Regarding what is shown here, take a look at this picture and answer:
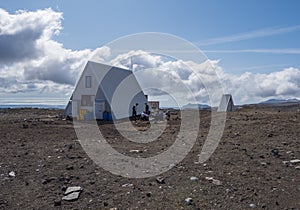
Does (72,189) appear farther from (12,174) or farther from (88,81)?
(88,81)

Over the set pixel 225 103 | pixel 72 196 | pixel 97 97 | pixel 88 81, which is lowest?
pixel 72 196

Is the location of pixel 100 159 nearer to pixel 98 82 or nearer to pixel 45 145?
pixel 45 145

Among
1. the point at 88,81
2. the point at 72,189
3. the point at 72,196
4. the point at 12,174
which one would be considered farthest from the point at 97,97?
the point at 72,196

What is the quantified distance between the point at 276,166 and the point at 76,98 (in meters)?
27.2

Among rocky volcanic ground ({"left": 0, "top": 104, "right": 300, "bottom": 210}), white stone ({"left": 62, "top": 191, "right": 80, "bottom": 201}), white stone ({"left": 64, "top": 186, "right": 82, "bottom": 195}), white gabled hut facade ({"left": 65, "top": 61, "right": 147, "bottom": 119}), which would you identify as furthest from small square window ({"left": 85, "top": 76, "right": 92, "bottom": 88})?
white stone ({"left": 62, "top": 191, "right": 80, "bottom": 201})

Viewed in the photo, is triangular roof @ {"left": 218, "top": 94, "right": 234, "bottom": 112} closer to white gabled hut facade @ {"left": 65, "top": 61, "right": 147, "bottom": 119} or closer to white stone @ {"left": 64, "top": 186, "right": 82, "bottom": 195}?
white gabled hut facade @ {"left": 65, "top": 61, "right": 147, "bottom": 119}

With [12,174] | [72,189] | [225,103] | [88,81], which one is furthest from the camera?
[225,103]

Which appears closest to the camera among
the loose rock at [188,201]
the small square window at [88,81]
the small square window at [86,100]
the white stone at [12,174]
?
the loose rock at [188,201]

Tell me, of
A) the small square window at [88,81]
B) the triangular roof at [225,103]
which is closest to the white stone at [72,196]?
the small square window at [88,81]

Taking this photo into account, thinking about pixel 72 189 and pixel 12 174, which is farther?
pixel 12 174

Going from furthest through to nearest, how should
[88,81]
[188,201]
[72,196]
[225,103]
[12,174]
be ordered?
[225,103]
[88,81]
[12,174]
[72,196]
[188,201]

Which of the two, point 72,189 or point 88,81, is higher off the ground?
point 88,81

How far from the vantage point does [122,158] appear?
1087 cm

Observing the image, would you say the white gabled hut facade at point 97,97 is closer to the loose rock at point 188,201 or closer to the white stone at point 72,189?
the white stone at point 72,189
